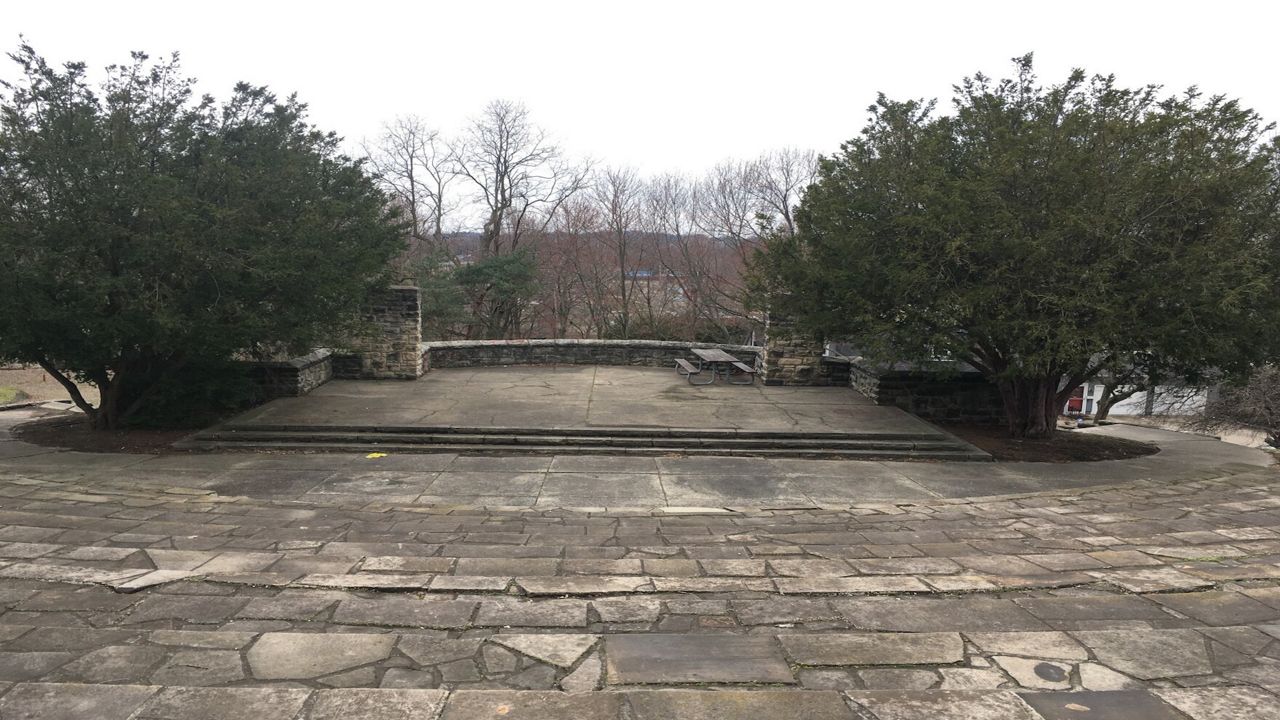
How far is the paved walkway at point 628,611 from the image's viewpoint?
2662 millimetres

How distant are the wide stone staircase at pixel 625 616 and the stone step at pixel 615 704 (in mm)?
11

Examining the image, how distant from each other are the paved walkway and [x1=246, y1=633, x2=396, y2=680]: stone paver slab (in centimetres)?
1

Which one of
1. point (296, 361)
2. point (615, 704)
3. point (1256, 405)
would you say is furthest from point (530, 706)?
point (1256, 405)

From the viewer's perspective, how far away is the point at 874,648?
315 cm

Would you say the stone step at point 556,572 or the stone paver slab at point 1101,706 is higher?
the stone paver slab at point 1101,706

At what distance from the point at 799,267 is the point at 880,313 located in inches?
58.2

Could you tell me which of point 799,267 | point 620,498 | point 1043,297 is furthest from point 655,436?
point 1043,297

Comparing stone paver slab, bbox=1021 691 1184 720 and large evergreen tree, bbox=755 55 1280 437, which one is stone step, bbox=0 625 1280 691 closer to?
stone paver slab, bbox=1021 691 1184 720

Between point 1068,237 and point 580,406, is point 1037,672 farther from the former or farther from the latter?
point 580,406

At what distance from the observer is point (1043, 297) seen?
798 centimetres

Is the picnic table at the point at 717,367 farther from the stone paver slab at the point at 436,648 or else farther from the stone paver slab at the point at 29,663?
the stone paver slab at the point at 29,663

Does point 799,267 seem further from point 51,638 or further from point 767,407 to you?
point 51,638

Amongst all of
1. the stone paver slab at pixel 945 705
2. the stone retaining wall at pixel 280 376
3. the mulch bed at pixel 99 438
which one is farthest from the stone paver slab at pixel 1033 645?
the stone retaining wall at pixel 280 376

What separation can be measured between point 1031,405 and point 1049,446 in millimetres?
706
